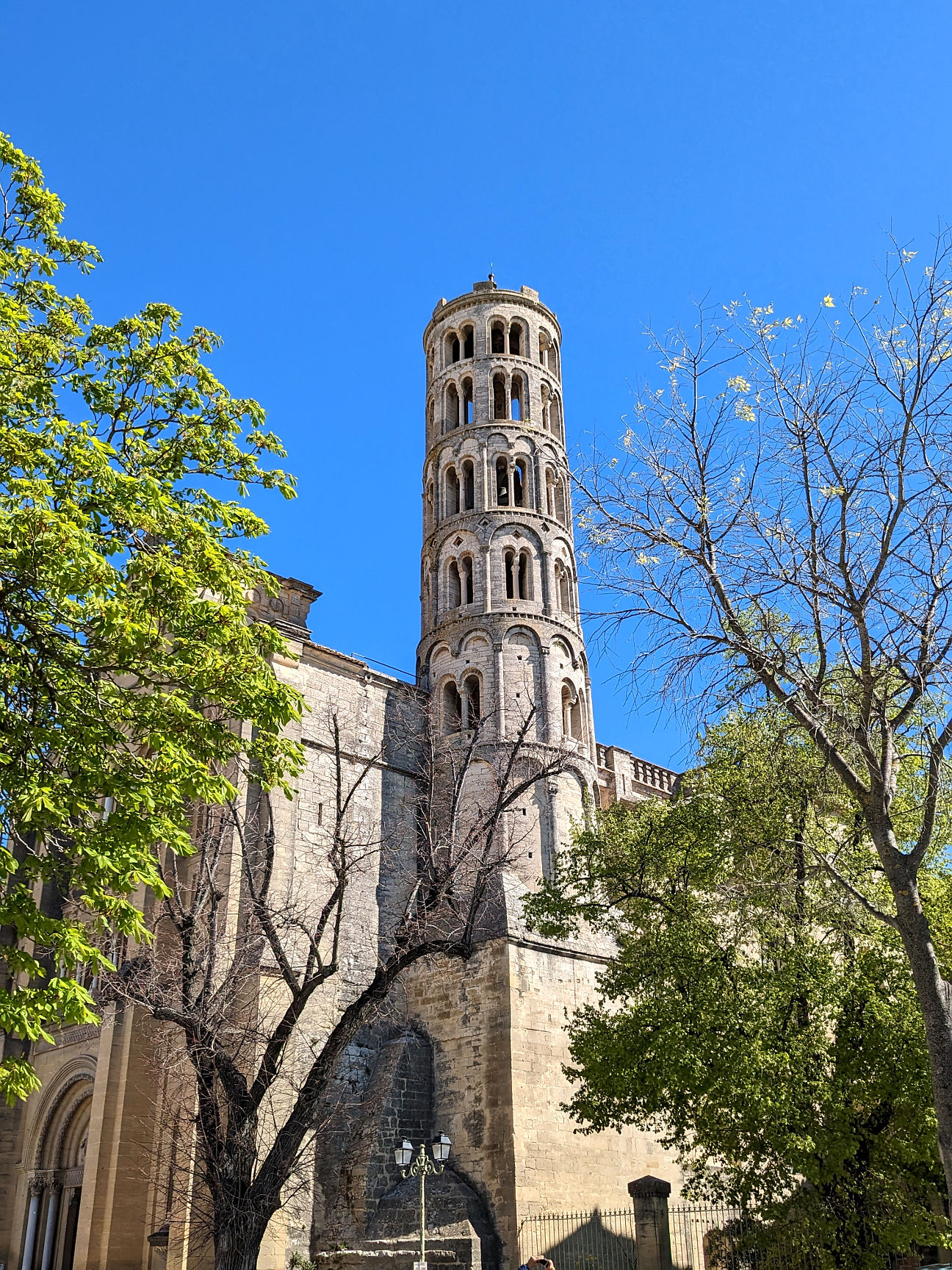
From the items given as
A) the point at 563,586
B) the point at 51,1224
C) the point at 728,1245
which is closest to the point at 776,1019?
the point at 728,1245

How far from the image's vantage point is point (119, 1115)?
19.5m

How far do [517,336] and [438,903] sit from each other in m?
25.3

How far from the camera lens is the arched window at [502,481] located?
33.1 m

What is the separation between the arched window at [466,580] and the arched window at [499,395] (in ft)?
17.5

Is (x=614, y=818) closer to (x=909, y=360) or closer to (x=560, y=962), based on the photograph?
(x=560, y=962)

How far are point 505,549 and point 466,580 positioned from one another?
1482mm

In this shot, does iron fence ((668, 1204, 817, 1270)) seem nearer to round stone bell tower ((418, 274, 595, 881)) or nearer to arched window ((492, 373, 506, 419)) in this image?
round stone bell tower ((418, 274, 595, 881))

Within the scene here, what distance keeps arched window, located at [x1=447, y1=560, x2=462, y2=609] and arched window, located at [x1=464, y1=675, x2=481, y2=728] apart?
253 cm

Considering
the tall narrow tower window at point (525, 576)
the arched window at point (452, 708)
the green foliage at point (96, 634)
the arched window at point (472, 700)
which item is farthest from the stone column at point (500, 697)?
the green foliage at point (96, 634)

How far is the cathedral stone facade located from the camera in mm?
19062

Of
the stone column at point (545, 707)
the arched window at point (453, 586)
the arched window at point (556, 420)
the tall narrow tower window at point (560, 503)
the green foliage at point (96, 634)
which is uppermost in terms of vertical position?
the arched window at point (556, 420)

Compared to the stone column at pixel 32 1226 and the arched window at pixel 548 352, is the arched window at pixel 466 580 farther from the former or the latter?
the stone column at pixel 32 1226

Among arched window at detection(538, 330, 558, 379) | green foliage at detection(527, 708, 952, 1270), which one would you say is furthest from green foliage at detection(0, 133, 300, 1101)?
arched window at detection(538, 330, 558, 379)

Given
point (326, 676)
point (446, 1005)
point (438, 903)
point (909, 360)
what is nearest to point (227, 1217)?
point (438, 903)
